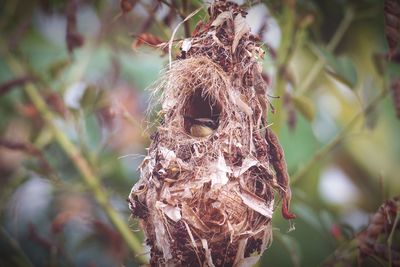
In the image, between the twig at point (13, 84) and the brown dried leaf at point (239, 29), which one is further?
the twig at point (13, 84)

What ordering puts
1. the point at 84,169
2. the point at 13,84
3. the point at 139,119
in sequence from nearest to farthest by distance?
1. the point at 139,119
2. the point at 84,169
3. the point at 13,84

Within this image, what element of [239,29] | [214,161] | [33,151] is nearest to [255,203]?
[214,161]

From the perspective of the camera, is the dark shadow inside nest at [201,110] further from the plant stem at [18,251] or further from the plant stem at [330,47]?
the plant stem at [18,251]

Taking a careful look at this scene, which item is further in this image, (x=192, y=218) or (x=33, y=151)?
(x=33, y=151)

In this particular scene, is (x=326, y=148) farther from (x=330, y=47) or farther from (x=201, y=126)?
(x=201, y=126)

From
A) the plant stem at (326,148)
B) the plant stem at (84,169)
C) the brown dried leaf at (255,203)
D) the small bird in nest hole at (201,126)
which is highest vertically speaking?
the small bird in nest hole at (201,126)

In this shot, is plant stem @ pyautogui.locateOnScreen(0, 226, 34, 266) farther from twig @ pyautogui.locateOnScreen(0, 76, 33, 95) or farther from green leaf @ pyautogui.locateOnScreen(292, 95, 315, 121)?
green leaf @ pyautogui.locateOnScreen(292, 95, 315, 121)

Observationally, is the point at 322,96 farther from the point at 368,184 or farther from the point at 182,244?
the point at 182,244

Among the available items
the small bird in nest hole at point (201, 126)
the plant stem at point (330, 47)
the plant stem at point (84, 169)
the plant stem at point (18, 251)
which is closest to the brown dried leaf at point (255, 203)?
the small bird in nest hole at point (201, 126)
